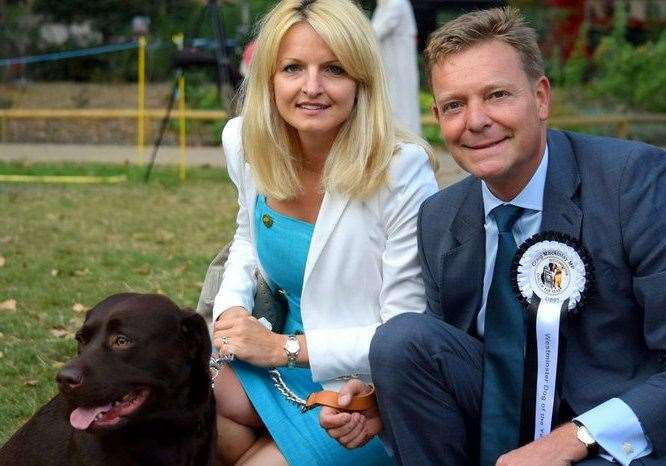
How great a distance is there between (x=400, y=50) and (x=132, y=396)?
7683 millimetres

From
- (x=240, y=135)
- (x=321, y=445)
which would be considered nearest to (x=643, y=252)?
(x=321, y=445)

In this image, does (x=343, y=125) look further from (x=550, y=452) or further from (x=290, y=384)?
(x=550, y=452)

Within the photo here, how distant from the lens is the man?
9.19ft

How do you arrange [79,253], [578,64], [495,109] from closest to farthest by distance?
[495,109], [79,253], [578,64]

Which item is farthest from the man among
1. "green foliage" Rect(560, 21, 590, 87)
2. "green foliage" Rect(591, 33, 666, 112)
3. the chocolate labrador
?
"green foliage" Rect(560, 21, 590, 87)

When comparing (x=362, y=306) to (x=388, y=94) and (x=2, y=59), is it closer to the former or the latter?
(x=388, y=94)

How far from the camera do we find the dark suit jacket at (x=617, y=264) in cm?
279

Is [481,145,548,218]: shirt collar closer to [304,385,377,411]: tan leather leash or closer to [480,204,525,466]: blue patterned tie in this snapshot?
[480,204,525,466]: blue patterned tie

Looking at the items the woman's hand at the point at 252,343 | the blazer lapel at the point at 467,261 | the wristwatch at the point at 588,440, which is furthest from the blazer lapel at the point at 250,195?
the wristwatch at the point at 588,440

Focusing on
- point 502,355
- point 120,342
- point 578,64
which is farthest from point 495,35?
point 578,64

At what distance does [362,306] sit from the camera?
354 centimetres

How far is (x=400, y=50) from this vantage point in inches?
407

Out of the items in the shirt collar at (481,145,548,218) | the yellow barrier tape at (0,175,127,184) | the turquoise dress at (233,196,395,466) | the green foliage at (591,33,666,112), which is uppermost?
the shirt collar at (481,145,548,218)

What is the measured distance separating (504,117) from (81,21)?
17339 mm
